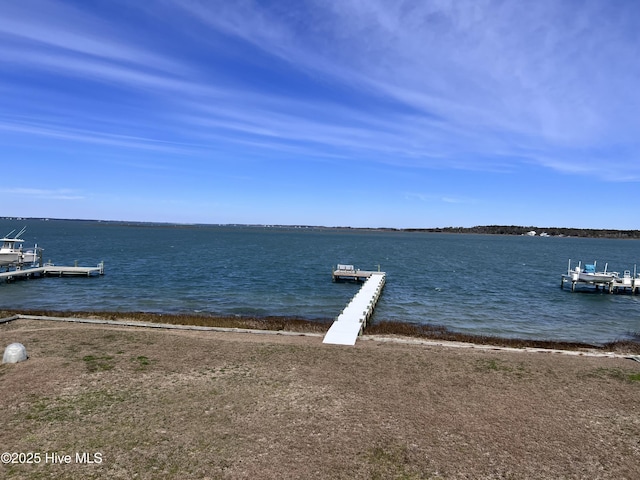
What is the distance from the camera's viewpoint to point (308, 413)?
9.67 m

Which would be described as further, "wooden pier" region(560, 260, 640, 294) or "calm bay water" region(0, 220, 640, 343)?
"wooden pier" region(560, 260, 640, 294)

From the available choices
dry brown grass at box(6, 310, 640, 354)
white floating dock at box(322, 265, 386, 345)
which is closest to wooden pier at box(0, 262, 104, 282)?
dry brown grass at box(6, 310, 640, 354)

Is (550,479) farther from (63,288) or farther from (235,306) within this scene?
(63,288)

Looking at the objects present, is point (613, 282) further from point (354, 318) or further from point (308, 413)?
point (308, 413)

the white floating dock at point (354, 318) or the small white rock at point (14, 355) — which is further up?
the small white rock at point (14, 355)

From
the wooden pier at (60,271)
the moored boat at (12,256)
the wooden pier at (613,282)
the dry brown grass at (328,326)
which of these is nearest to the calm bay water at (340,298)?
the wooden pier at (613,282)

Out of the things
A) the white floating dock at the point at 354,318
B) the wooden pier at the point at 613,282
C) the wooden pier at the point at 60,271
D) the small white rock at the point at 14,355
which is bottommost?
the wooden pier at the point at 60,271

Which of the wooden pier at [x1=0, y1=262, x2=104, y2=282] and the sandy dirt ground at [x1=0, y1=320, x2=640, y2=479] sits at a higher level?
the sandy dirt ground at [x1=0, y1=320, x2=640, y2=479]

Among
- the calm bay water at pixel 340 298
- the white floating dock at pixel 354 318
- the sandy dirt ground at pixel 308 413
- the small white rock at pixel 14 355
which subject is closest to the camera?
the sandy dirt ground at pixel 308 413

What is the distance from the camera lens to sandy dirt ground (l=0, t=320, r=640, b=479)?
7641 mm

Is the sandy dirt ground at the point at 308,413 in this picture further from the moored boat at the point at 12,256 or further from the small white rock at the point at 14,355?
the moored boat at the point at 12,256

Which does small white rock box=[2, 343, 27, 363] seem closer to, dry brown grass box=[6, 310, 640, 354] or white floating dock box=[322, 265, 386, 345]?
dry brown grass box=[6, 310, 640, 354]

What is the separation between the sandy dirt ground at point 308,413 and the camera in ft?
25.1

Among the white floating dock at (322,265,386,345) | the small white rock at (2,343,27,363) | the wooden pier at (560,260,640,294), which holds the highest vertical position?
the wooden pier at (560,260,640,294)
